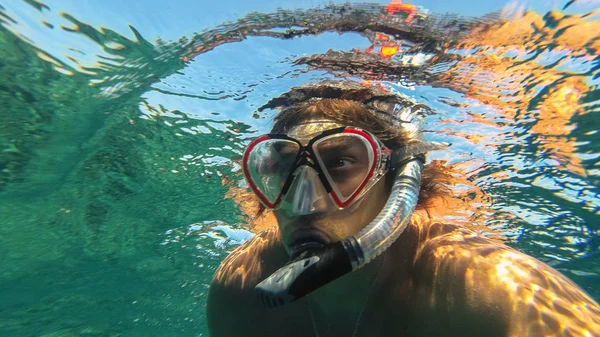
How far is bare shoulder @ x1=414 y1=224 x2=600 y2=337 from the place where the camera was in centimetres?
242

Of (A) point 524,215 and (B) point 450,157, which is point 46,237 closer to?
(B) point 450,157

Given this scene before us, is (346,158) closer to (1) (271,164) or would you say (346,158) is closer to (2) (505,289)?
(1) (271,164)

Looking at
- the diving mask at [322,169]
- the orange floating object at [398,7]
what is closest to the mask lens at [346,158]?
the diving mask at [322,169]

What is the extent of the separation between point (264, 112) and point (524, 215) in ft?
26.5

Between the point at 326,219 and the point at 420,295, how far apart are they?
38.8 inches

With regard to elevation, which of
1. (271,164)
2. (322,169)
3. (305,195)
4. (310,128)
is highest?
(310,128)

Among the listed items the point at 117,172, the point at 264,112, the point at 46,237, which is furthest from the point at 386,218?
the point at 46,237

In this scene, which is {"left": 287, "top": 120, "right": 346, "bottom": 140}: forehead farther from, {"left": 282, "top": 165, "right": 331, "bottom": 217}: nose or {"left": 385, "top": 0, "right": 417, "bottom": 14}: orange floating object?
{"left": 385, "top": 0, "right": 417, "bottom": 14}: orange floating object

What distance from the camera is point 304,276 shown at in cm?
236

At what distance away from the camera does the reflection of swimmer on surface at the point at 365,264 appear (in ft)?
8.09

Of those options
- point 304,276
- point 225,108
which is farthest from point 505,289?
point 225,108

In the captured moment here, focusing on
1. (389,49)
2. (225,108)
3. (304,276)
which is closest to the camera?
(304,276)

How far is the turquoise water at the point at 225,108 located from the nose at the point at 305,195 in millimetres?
2161

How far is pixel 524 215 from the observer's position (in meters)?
10.1
